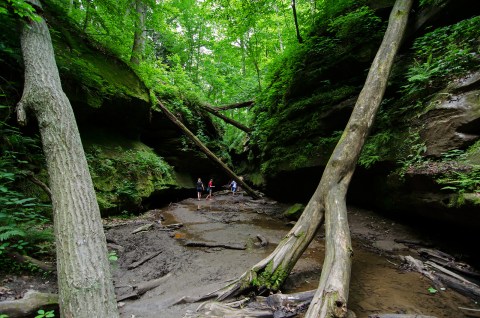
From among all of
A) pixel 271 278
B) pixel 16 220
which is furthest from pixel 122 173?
pixel 271 278

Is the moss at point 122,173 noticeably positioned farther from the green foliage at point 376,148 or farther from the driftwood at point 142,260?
the green foliage at point 376,148

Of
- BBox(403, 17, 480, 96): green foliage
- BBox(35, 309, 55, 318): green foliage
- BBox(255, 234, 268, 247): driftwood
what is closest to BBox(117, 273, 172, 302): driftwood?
BBox(35, 309, 55, 318): green foliage

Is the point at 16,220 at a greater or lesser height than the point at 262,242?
greater

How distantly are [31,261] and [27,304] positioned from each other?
1.55 m

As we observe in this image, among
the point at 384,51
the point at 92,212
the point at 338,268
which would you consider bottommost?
the point at 338,268

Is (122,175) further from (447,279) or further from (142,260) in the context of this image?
(447,279)

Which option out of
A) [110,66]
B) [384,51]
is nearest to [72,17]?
[110,66]

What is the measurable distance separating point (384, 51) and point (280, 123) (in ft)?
16.9

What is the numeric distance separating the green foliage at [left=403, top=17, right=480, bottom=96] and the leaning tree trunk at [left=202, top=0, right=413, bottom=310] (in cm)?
86

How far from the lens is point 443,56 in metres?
5.99

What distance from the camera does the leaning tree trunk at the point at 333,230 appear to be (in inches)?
119

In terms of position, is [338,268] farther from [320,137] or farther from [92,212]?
[320,137]

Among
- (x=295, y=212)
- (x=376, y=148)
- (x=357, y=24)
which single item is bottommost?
(x=295, y=212)

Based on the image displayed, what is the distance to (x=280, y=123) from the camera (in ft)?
36.0
